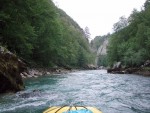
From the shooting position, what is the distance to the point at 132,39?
206 ft

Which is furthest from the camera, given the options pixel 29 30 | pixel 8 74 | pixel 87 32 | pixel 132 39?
pixel 87 32

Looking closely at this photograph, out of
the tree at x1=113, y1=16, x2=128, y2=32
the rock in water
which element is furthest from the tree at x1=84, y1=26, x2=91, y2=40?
the rock in water

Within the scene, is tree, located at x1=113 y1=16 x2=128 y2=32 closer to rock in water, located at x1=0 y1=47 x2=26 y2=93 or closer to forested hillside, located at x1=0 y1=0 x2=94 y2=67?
forested hillside, located at x1=0 y1=0 x2=94 y2=67

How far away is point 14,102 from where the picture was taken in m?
13.6

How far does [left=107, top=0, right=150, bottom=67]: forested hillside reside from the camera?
4950cm

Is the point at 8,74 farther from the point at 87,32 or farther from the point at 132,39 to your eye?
the point at 87,32

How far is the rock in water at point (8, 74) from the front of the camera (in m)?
16.3

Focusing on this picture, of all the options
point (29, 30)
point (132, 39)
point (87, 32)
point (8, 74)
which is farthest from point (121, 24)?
point (87, 32)

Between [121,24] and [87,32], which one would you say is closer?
[121,24]

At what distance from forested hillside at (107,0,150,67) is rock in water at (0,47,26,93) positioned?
3267 cm

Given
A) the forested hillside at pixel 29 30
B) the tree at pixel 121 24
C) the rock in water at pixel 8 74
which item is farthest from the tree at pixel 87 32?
the rock in water at pixel 8 74

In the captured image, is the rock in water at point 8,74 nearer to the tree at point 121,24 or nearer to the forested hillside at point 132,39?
the forested hillside at point 132,39

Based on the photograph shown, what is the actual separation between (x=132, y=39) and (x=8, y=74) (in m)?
49.4

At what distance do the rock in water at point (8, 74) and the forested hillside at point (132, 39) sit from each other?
32.7 metres
